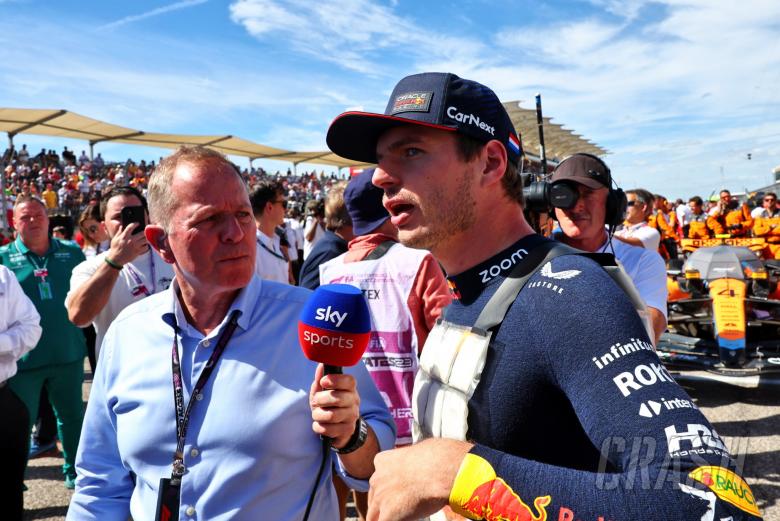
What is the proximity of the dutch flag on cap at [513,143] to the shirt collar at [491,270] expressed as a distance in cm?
31

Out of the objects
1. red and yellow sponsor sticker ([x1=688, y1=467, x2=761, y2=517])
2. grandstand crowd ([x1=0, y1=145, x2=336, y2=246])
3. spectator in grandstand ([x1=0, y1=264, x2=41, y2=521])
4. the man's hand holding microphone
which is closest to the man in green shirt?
spectator in grandstand ([x1=0, y1=264, x2=41, y2=521])

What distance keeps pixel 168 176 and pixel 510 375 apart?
144 centimetres

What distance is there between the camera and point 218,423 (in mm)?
1697

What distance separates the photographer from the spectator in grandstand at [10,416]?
10.8 ft

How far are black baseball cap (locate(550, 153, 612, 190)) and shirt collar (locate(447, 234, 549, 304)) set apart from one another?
205 cm

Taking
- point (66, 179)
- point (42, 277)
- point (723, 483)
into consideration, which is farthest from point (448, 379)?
point (66, 179)

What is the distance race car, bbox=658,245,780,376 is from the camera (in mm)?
5816

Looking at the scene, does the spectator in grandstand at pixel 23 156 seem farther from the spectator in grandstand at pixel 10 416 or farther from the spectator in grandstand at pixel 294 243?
the spectator in grandstand at pixel 10 416

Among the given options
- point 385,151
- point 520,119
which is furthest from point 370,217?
point 520,119

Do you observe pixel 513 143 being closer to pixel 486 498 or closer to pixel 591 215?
pixel 486 498

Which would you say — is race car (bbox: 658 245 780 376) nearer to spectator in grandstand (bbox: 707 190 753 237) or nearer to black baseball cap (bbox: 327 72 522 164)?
spectator in grandstand (bbox: 707 190 753 237)

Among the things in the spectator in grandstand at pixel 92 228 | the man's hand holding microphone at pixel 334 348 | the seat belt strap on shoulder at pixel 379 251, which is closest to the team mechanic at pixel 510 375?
the man's hand holding microphone at pixel 334 348

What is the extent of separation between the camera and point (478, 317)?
4.49 ft

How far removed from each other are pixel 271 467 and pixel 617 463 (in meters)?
1.07
